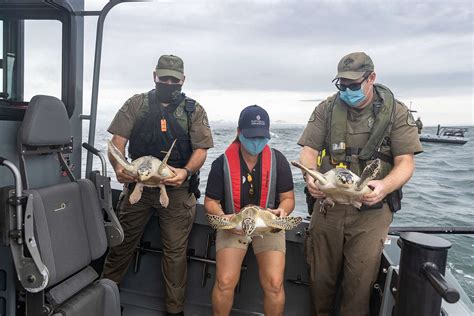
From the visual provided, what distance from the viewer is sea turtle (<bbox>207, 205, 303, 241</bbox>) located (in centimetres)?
252

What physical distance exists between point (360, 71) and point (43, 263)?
7.07 ft

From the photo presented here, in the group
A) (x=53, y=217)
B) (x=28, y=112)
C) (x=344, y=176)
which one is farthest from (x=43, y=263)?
(x=344, y=176)

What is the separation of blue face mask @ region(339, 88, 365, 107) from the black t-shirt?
635 mm

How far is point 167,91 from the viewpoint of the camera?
120 inches

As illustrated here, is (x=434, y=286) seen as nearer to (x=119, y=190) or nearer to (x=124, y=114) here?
(x=124, y=114)

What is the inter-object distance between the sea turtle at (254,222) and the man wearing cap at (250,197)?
0.26 feet

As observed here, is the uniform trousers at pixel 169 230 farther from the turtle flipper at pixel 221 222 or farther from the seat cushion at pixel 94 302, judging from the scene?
the seat cushion at pixel 94 302

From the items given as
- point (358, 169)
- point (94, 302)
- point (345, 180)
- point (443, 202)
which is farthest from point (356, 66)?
point (443, 202)

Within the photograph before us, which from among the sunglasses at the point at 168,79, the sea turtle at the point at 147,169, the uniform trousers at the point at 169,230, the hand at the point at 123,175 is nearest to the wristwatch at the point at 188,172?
the uniform trousers at the point at 169,230

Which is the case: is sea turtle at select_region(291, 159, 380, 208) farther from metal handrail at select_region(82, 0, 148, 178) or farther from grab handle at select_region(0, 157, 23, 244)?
metal handrail at select_region(82, 0, 148, 178)

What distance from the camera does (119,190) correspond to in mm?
3701

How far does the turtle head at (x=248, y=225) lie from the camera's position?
2.49 m

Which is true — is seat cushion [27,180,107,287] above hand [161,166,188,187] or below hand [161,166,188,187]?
below

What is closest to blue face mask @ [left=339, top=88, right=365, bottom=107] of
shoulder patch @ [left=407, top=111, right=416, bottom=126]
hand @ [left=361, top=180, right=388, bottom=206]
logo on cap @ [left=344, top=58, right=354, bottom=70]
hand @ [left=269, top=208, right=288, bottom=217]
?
logo on cap @ [left=344, top=58, right=354, bottom=70]
